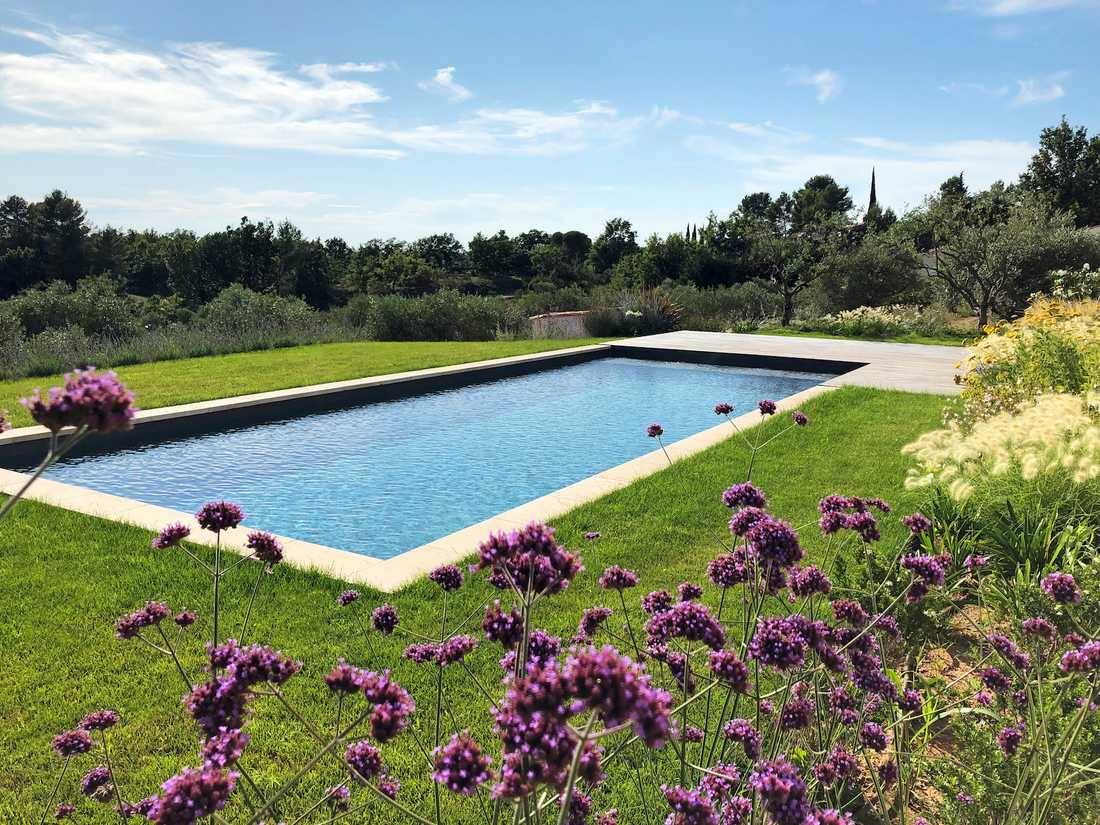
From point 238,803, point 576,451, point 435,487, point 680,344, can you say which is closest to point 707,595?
point 238,803

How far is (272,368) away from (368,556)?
313 inches

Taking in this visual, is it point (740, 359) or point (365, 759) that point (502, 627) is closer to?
point (365, 759)

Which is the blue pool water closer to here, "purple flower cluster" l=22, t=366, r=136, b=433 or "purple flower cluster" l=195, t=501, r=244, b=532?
"purple flower cluster" l=195, t=501, r=244, b=532

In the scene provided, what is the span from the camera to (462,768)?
981 millimetres

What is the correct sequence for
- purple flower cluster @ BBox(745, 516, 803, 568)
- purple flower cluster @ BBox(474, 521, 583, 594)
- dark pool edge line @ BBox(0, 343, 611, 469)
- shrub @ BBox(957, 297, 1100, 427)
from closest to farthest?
purple flower cluster @ BBox(474, 521, 583, 594) → purple flower cluster @ BBox(745, 516, 803, 568) → shrub @ BBox(957, 297, 1100, 427) → dark pool edge line @ BBox(0, 343, 611, 469)

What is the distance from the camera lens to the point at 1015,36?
17.3 m

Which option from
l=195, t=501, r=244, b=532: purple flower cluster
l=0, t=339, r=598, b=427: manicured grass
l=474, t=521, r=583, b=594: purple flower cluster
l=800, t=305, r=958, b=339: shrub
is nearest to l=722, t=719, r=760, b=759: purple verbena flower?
l=474, t=521, r=583, b=594: purple flower cluster

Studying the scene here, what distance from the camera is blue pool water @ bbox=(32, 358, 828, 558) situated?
21.8 ft

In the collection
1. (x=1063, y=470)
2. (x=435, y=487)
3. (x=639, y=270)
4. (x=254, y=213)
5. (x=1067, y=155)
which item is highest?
(x=1067, y=155)

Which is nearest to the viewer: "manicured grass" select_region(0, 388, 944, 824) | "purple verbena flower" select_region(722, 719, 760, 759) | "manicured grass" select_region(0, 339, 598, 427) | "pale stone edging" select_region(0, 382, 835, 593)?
"purple verbena flower" select_region(722, 719, 760, 759)

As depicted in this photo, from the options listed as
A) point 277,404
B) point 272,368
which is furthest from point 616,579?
point 272,368

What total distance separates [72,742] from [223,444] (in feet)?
24.8

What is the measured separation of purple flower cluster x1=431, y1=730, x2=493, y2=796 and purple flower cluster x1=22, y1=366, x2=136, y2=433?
24.8 inches

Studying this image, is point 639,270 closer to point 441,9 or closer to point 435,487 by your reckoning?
point 441,9
